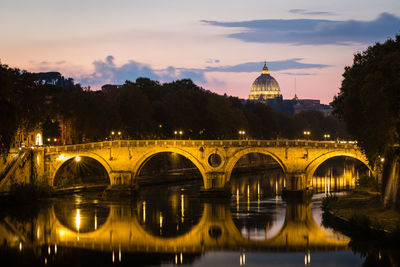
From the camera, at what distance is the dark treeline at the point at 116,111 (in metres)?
77.6

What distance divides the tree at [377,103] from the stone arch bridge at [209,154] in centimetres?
1631

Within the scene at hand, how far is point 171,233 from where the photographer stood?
57188mm

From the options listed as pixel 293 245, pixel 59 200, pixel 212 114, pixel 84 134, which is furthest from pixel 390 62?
pixel 212 114

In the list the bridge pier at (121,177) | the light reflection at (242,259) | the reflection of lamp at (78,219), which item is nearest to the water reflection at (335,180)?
the bridge pier at (121,177)

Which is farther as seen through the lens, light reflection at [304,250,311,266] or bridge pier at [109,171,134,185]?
bridge pier at [109,171,134,185]

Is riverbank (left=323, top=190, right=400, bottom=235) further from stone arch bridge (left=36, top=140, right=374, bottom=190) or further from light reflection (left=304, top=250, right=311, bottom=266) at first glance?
stone arch bridge (left=36, top=140, right=374, bottom=190)

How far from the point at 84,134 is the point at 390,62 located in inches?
2012

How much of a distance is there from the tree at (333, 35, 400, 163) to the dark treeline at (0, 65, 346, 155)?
29604 mm

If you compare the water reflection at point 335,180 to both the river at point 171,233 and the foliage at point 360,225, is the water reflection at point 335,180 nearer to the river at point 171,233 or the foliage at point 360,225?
the river at point 171,233

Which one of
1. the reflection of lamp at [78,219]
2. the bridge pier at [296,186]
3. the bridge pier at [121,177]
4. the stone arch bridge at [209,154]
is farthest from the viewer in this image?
the bridge pier at [121,177]

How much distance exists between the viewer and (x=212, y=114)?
12175 centimetres

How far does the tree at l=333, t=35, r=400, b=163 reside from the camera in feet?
176

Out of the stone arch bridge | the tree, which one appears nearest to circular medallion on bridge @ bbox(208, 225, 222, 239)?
the tree

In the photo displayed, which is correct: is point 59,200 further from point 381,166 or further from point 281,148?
point 381,166
